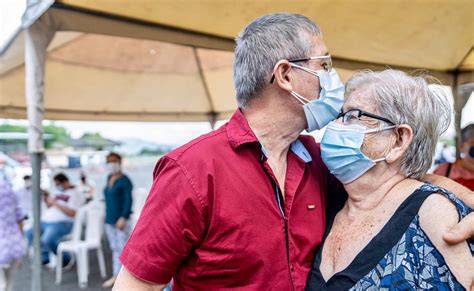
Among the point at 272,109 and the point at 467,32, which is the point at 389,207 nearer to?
the point at 272,109

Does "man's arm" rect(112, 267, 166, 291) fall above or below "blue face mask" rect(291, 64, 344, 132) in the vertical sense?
below

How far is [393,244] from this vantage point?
1.22 meters

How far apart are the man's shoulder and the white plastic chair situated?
211 inches

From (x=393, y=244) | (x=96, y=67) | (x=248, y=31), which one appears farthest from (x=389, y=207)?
(x=96, y=67)

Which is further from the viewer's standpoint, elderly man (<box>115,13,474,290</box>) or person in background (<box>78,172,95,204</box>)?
person in background (<box>78,172,95,204</box>)

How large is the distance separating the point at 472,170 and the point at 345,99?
2693mm

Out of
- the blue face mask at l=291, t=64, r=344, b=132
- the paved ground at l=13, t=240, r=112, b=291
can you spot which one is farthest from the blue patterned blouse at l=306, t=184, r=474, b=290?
the paved ground at l=13, t=240, r=112, b=291

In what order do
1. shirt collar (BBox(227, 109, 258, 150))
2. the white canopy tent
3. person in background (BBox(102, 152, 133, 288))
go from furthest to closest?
person in background (BBox(102, 152, 133, 288)), the white canopy tent, shirt collar (BBox(227, 109, 258, 150))

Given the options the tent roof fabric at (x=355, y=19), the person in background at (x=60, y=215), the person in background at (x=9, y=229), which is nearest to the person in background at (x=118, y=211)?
the person in background at (x=60, y=215)

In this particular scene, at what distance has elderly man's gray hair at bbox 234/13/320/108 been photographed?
1.28 m

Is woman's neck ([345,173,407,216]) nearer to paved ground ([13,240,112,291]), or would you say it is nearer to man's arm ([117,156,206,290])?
man's arm ([117,156,206,290])

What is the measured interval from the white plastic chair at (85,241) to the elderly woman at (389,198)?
17.7 feet

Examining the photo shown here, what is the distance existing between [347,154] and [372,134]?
11 cm

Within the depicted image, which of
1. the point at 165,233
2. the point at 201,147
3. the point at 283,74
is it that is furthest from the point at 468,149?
the point at 165,233
